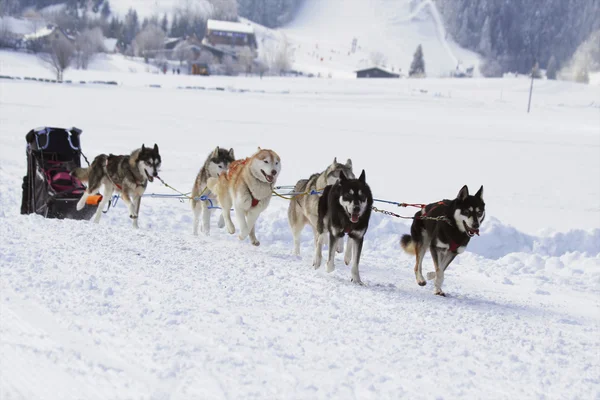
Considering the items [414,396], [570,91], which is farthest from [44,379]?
[570,91]

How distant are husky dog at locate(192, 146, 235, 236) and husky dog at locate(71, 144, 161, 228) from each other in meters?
0.56

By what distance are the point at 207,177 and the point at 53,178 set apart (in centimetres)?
184

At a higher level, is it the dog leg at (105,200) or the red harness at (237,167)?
the red harness at (237,167)

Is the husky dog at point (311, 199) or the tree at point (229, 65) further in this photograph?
the tree at point (229, 65)

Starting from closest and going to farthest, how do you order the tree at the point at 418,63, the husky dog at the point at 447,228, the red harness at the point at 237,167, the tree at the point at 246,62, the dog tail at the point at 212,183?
the husky dog at the point at 447,228 < the red harness at the point at 237,167 < the dog tail at the point at 212,183 < the tree at the point at 246,62 < the tree at the point at 418,63

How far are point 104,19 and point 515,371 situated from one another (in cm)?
11380

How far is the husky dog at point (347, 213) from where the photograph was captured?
4.77m

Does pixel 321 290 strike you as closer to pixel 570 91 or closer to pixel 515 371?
pixel 515 371

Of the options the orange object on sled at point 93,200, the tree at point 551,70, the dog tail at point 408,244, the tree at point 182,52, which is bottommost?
the orange object on sled at point 93,200

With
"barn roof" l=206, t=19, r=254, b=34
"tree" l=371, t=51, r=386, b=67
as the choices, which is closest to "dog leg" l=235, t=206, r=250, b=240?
"tree" l=371, t=51, r=386, b=67

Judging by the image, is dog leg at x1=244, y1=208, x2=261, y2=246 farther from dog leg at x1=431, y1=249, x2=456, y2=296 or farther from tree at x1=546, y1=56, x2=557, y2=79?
tree at x1=546, y1=56, x2=557, y2=79

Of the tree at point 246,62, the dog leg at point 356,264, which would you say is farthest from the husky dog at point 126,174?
the tree at point 246,62

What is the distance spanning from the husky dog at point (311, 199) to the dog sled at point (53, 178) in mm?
2446

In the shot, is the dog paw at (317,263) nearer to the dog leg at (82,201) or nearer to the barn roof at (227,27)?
the dog leg at (82,201)
